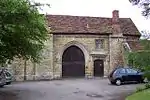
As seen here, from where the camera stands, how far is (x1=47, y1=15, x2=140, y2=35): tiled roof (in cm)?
4672

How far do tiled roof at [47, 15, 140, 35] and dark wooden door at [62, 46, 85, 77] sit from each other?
8.82ft

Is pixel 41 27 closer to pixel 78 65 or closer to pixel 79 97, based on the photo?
pixel 79 97

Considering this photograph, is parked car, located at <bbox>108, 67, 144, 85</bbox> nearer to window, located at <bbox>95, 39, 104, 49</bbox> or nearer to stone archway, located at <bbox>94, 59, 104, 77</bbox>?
stone archway, located at <bbox>94, 59, 104, 77</bbox>

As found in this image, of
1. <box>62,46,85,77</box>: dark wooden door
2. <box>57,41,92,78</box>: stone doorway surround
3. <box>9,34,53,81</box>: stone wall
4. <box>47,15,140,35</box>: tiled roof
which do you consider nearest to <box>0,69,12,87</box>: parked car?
<box>9,34,53,81</box>: stone wall

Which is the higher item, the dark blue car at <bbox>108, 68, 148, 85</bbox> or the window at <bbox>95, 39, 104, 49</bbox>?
the window at <bbox>95, 39, 104, 49</bbox>

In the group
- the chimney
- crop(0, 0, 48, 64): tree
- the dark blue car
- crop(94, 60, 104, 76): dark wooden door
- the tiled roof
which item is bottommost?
the dark blue car

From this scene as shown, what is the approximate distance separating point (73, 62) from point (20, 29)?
25.8 m

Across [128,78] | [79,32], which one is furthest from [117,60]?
[128,78]

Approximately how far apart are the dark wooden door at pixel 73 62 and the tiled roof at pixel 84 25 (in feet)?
8.82

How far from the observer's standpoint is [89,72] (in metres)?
46.2

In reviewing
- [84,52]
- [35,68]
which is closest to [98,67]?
[84,52]

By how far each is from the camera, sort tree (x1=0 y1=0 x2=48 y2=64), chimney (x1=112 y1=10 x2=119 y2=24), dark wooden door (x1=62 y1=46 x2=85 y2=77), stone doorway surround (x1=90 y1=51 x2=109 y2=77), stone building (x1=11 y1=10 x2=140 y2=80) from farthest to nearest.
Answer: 1. chimney (x1=112 y1=10 x2=119 y2=24)
2. dark wooden door (x1=62 y1=46 x2=85 y2=77)
3. stone doorway surround (x1=90 y1=51 x2=109 y2=77)
4. stone building (x1=11 y1=10 x2=140 y2=80)
5. tree (x1=0 y1=0 x2=48 y2=64)

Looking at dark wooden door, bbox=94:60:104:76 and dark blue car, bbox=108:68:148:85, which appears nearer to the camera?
dark blue car, bbox=108:68:148:85

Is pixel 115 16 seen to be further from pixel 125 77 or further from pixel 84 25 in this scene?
pixel 125 77
